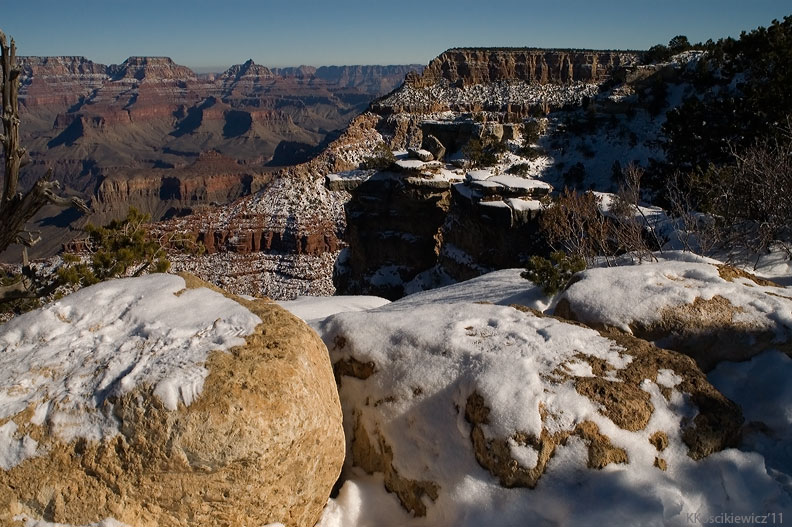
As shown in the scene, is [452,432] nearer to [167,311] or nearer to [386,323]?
[386,323]

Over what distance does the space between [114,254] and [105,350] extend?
3979 mm

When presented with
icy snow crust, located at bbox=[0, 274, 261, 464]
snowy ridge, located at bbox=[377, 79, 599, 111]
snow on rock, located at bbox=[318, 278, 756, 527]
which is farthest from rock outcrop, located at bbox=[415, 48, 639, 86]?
icy snow crust, located at bbox=[0, 274, 261, 464]

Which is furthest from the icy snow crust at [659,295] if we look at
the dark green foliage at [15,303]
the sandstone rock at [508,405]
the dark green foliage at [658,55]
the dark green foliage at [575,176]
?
the dark green foliage at [658,55]

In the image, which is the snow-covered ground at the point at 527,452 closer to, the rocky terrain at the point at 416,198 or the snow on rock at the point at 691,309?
the snow on rock at the point at 691,309

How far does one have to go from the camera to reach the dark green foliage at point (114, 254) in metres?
7.88

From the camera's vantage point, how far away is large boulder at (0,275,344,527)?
420 cm

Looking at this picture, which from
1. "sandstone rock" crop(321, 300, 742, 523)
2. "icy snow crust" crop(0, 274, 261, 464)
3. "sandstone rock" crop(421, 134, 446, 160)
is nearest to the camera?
"icy snow crust" crop(0, 274, 261, 464)

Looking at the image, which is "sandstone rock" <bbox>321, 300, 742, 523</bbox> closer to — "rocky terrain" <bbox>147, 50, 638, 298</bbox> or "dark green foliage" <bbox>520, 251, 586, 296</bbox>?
"dark green foliage" <bbox>520, 251, 586, 296</bbox>

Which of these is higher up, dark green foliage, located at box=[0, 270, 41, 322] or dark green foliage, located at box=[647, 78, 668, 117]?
dark green foliage, located at box=[647, 78, 668, 117]

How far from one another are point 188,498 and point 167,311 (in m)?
2.02

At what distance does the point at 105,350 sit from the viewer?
16.3ft

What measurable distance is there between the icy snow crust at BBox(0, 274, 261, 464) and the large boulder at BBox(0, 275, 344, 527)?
0.05 feet

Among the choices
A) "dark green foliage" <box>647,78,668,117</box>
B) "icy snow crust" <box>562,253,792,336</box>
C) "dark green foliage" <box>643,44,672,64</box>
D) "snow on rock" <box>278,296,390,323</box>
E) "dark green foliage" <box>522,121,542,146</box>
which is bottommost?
"snow on rock" <box>278,296,390,323</box>

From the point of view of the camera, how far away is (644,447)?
4879mm
